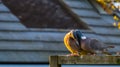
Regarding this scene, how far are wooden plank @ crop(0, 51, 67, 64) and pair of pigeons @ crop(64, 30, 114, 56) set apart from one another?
11.0m

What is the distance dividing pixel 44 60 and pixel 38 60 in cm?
19

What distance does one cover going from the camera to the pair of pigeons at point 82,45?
5.86 metres

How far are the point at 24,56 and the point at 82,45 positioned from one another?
11683 millimetres

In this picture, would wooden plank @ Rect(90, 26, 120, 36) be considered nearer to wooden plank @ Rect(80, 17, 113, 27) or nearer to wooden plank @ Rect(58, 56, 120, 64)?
wooden plank @ Rect(80, 17, 113, 27)

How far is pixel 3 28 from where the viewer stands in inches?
716

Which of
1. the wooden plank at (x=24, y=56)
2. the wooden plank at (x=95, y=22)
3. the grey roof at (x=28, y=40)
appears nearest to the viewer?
the wooden plank at (x=24, y=56)

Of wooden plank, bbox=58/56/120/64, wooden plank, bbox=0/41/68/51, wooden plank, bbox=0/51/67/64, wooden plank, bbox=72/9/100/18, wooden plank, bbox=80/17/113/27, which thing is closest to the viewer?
wooden plank, bbox=58/56/120/64

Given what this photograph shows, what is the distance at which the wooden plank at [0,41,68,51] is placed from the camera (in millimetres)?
17641

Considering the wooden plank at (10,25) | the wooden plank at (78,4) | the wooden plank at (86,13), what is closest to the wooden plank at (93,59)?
the wooden plank at (10,25)

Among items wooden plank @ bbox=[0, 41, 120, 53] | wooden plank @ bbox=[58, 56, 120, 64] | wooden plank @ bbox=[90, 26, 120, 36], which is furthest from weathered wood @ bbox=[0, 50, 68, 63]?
wooden plank @ bbox=[58, 56, 120, 64]

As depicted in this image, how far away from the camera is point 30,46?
18000 mm

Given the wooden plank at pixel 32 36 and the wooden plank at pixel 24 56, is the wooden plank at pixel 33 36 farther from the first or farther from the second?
the wooden plank at pixel 24 56

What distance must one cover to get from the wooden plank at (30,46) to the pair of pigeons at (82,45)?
11.7 metres

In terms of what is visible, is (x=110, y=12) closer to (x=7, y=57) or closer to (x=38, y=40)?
(x=38, y=40)
